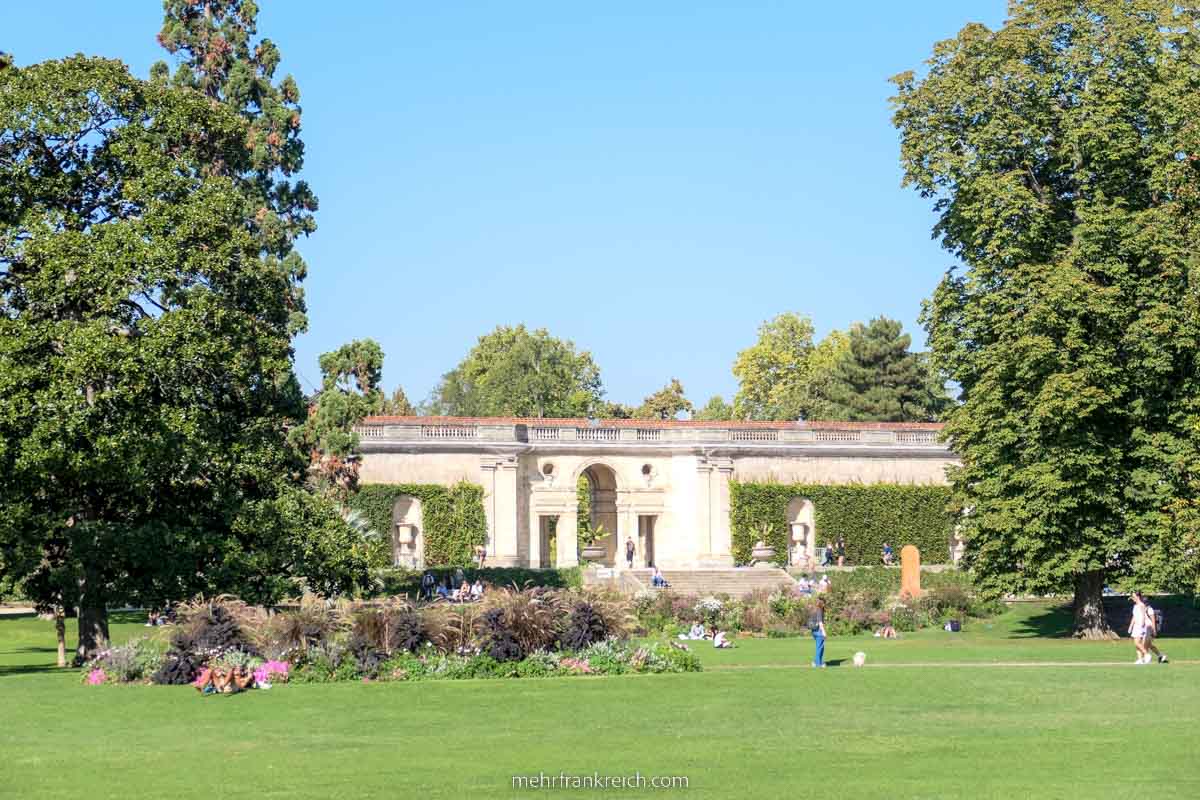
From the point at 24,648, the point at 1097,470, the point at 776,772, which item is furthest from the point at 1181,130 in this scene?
the point at 24,648

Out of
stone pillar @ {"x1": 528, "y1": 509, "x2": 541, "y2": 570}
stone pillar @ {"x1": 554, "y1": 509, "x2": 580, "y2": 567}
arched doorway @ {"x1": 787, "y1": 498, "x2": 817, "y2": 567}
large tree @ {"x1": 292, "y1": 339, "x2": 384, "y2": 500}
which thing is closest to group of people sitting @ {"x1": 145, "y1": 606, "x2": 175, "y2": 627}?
large tree @ {"x1": 292, "y1": 339, "x2": 384, "y2": 500}

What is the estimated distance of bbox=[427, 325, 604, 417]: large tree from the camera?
10656cm

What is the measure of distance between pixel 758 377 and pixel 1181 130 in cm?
6767

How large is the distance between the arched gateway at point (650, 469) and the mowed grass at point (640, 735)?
37.6 metres

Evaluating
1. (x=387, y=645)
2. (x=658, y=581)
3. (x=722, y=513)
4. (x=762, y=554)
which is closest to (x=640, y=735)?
(x=387, y=645)

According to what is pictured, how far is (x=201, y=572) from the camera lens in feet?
107

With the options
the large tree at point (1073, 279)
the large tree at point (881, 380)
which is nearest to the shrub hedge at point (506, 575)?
the large tree at point (1073, 279)

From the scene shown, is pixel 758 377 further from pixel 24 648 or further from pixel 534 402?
pixel 24 648

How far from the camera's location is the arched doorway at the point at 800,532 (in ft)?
229

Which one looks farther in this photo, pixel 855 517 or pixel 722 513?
pixel 855 517

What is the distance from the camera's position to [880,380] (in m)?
93.0

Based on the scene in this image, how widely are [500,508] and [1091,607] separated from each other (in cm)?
2995

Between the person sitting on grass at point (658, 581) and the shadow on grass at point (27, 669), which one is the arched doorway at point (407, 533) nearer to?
the person sitting on grass at point (658, 581)

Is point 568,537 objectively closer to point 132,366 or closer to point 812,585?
point 812,585
